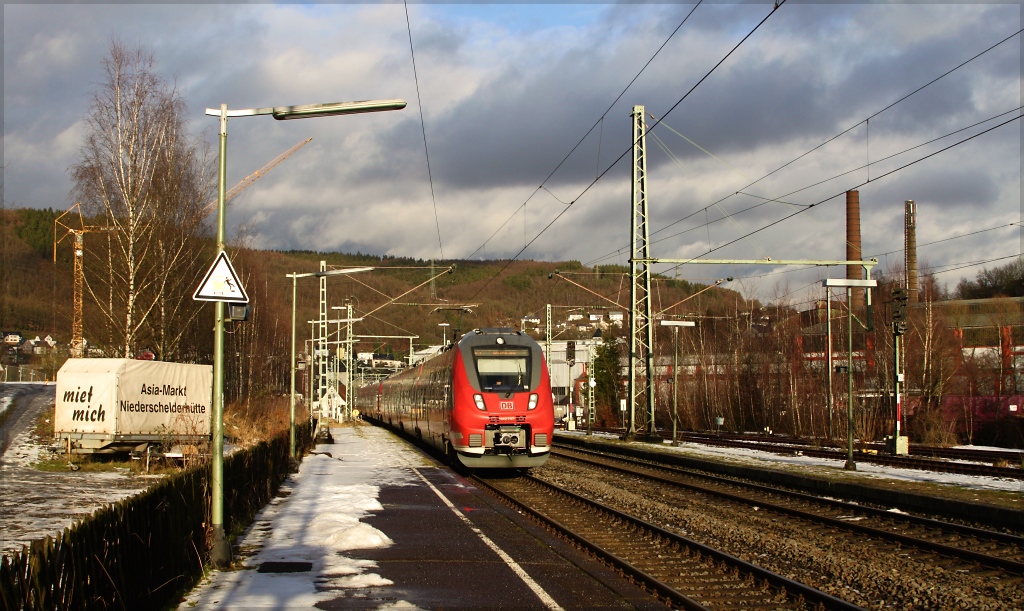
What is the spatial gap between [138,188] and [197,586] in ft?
85.3

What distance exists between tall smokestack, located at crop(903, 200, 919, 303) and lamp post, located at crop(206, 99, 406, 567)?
55508mm

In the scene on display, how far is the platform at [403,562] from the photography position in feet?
28.3

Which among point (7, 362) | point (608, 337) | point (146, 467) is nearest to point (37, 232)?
point (7, 362)

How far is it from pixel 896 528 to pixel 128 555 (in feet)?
36.5

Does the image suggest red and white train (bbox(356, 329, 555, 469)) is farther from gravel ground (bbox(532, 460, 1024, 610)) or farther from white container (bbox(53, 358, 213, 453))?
white container (bbox(53, 358, 213, 453))

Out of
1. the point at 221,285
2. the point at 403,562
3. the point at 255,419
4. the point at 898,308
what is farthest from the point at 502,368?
the point at 255,419

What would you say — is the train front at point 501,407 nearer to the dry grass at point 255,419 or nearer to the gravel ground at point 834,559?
the gravel ground at point 834,559

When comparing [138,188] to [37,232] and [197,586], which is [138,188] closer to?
[197,586]

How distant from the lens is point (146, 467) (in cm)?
2273

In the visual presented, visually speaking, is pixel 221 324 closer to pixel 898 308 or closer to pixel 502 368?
pixel 502 368

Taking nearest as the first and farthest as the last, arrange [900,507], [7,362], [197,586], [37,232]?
[197,586], [900,507], [37,232], [7,362]

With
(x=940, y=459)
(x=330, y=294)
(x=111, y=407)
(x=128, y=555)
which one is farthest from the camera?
(x=330, y=294)

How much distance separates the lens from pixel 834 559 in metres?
10.9

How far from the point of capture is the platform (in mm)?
8641
